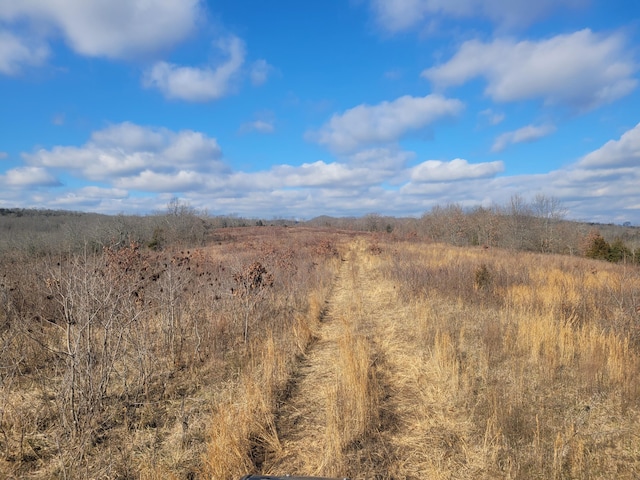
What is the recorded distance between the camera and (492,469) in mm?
2859

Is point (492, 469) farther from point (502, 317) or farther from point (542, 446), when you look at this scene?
point (502, 317)

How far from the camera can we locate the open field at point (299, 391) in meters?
2.99

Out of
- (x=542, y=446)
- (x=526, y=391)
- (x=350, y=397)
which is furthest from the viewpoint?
(x=526, y=391)

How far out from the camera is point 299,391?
178 inches

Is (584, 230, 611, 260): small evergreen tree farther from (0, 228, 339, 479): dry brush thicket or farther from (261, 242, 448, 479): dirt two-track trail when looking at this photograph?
(0, 228, 339, 479): dry brush thicket

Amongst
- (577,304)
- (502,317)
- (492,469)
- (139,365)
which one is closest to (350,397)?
(492,469)

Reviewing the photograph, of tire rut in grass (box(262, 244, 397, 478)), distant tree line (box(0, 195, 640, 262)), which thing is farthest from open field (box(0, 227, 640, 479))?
distant tree line (box(0, 195, 640, 262))

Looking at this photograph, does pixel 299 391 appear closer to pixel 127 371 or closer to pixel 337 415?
pixel 337 415

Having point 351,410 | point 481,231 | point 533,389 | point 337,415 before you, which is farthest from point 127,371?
point 481,231

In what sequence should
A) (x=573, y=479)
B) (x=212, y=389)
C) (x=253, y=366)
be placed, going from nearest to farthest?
(x=573, y=479)
(x=212, y=389)
(x=253, y=366)

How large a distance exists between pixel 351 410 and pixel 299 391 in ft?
3.46

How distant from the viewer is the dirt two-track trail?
9.95 ft

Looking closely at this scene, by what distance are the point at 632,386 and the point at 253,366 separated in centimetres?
532

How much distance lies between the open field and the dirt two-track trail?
0.08 ft
